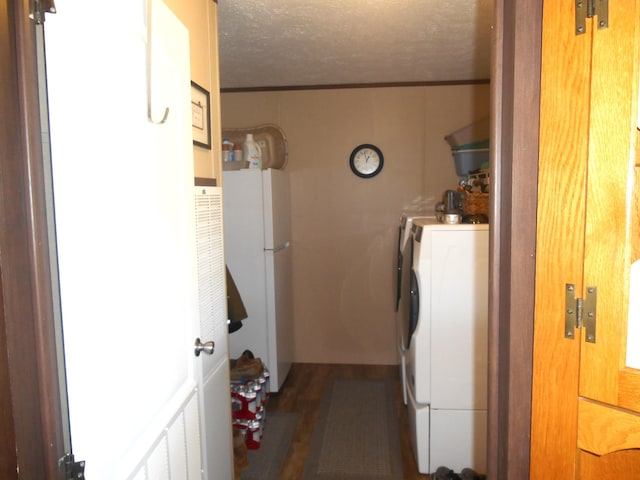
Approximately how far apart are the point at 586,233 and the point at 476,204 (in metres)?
1.83

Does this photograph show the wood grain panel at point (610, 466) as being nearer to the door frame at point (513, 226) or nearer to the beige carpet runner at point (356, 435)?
the door frame at point (513, 226)

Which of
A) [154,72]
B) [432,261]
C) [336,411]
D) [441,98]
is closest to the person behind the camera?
[154,72]

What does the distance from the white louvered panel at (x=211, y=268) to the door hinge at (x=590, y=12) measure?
1.26 metres

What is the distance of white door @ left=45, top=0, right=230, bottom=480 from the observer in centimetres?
80

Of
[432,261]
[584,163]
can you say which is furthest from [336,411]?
[584,163]

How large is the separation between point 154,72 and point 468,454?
2392 mm

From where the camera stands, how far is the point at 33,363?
0.78 m

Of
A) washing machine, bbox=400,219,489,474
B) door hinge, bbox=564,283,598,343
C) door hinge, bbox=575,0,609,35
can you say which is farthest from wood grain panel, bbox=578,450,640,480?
washing machine, bbox=400,219,489,474

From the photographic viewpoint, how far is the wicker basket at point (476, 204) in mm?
2588

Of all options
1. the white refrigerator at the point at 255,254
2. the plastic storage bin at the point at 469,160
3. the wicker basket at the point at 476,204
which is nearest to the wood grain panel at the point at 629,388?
the wicker basket at the point at 476,204

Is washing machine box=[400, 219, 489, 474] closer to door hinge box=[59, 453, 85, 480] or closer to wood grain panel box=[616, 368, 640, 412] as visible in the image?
wood grain panel box=[616, 368, 640, 412]

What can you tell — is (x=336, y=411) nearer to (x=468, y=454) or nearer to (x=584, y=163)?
(x=468, y=454)

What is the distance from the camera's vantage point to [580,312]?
2.82 feet

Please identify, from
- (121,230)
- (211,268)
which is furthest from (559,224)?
(211,268)
